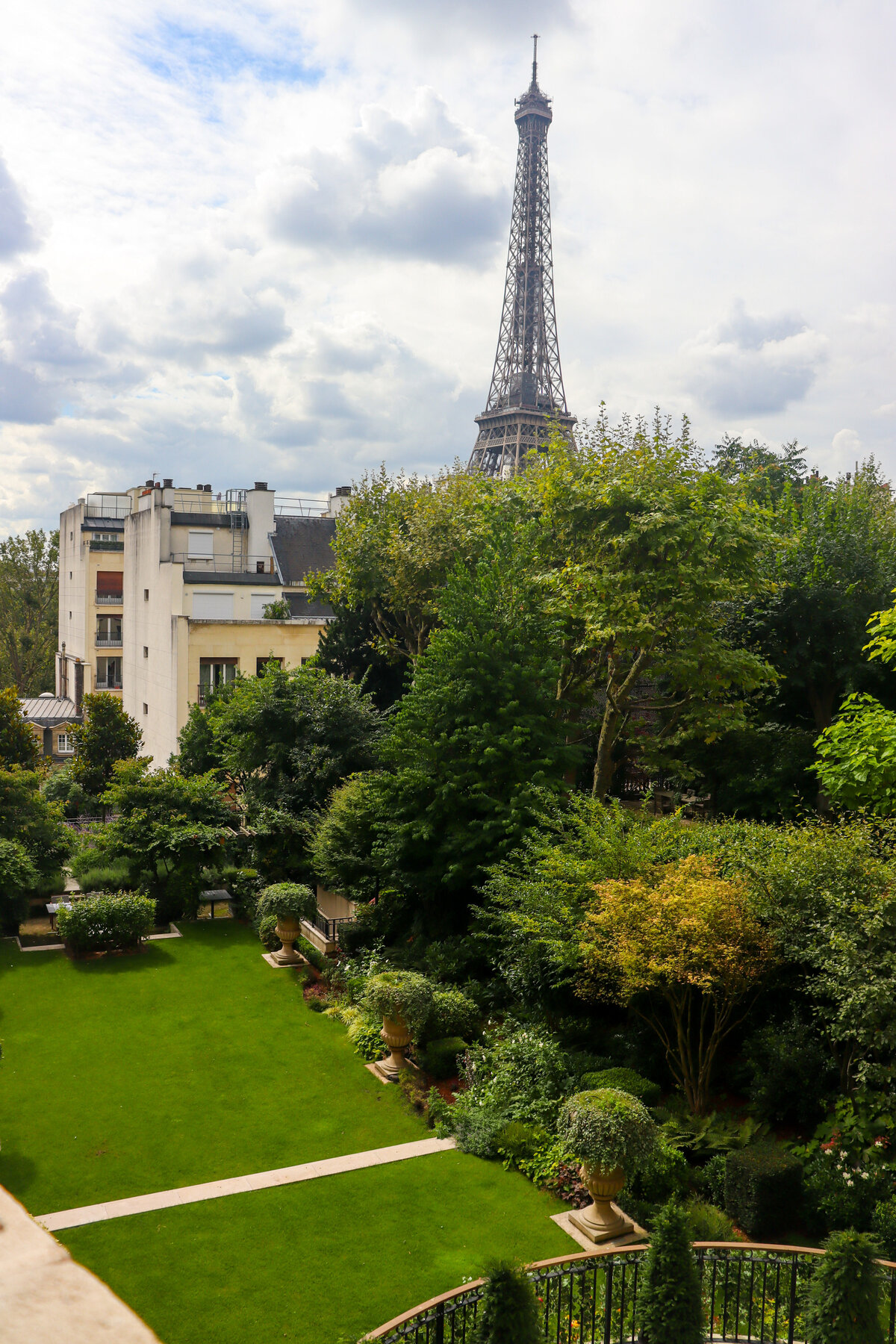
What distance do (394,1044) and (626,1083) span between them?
5.01 metres

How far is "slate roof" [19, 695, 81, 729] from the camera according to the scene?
5312 cm

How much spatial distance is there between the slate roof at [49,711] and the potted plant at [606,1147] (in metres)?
47.0

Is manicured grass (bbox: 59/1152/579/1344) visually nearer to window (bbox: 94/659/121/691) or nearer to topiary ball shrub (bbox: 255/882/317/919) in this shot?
topiary ball shrub (bbox: 255/882/317/919)

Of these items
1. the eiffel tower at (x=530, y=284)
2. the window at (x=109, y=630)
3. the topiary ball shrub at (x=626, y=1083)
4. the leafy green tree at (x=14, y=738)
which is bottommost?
the topiary ball shrub at (x=626, y=1083)

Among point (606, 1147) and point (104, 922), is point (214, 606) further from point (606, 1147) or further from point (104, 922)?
point (606, 1147)

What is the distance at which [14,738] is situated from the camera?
115 feet

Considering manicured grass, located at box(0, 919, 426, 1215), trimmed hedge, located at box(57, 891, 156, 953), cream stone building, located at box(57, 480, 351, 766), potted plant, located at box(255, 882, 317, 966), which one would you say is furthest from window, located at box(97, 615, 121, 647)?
potted plant, located at box(255, 882, 317, 966)

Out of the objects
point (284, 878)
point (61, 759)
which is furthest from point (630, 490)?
point (61, 759)

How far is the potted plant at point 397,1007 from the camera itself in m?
16.8

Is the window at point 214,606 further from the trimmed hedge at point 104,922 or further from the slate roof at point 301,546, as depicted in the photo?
the trimmed hedge at point 104,922

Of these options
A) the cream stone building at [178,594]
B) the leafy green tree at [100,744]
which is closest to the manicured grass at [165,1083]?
the leafy green tree at [100,744]

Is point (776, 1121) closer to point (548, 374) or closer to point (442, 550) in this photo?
point (442, 550)

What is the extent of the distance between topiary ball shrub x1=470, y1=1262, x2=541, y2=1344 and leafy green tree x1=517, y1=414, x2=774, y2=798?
1442 centimetres

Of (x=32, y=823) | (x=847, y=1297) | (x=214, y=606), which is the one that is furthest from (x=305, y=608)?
(x=847, y=1297)
